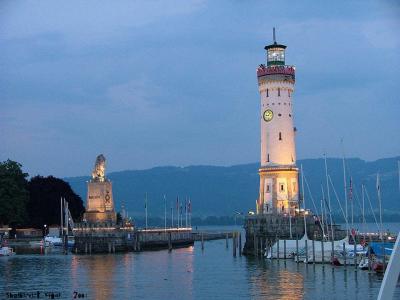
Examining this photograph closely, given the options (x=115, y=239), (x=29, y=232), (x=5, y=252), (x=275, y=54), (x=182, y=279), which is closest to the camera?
(x=182, y=279)

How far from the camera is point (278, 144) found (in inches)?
4176

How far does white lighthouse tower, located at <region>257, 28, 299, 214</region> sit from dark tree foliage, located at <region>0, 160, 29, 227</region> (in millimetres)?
46356

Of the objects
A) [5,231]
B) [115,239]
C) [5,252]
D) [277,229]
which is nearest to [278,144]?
[277,229]

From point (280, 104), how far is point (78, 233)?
1432 inches

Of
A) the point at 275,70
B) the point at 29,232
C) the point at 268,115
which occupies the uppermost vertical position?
the point at 275,70

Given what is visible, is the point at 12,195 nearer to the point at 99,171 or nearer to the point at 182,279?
the point at 99,171

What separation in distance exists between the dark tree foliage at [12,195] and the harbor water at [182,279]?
3051 centimetres

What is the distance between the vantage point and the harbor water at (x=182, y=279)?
61688 millimetres

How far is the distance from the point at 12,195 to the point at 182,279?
6522 cm

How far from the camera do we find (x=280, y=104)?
349ft

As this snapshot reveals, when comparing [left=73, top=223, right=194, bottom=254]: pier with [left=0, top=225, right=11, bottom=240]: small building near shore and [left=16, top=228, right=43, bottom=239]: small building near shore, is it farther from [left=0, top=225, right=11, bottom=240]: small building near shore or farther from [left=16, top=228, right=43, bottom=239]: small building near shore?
[left=16, top=228, right=43, bottom=239]: small building near shore

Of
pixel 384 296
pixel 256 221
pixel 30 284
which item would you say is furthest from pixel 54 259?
pixel 384 296

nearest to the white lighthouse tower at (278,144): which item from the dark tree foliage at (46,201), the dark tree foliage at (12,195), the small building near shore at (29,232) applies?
the dark tree foliage at (12,195)

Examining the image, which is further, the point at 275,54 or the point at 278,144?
the point at 275,54
